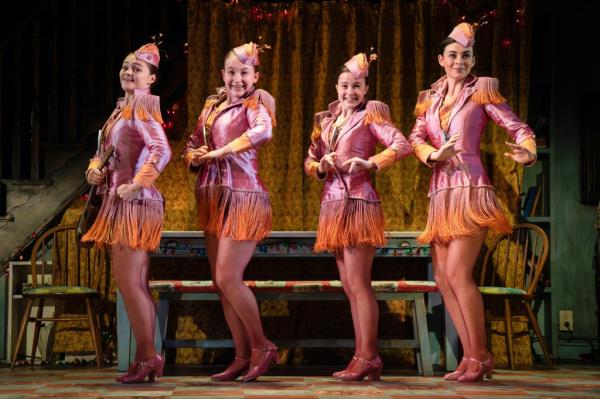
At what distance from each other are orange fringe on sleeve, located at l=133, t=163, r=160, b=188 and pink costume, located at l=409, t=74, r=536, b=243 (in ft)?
4.38

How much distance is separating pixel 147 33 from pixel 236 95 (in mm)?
2207

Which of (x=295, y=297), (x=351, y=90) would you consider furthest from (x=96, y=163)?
(x=295, y=297)

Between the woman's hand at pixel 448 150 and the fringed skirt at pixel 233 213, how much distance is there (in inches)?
35.3

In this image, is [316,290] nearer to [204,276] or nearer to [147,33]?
[204,276]

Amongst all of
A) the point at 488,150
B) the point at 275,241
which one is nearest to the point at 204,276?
the point at 275,241

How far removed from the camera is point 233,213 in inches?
169

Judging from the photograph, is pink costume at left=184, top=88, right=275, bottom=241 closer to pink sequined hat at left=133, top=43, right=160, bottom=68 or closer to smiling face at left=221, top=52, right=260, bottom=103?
smiling face at left=221, top=52, right=260, bottom=103

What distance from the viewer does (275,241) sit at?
217 inches

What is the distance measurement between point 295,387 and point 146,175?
1225 mm

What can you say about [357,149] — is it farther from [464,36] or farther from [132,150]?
[132,150]

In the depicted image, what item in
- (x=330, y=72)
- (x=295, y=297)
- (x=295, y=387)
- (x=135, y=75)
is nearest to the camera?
(x=295, y=387)

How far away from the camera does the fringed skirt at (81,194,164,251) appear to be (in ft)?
13.8

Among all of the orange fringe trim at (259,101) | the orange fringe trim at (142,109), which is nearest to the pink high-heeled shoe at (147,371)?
the orange fringe trim at (142,109)

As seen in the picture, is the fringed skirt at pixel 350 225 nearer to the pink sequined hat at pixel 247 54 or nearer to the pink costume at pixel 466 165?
the pink costume at pixel 466 165
